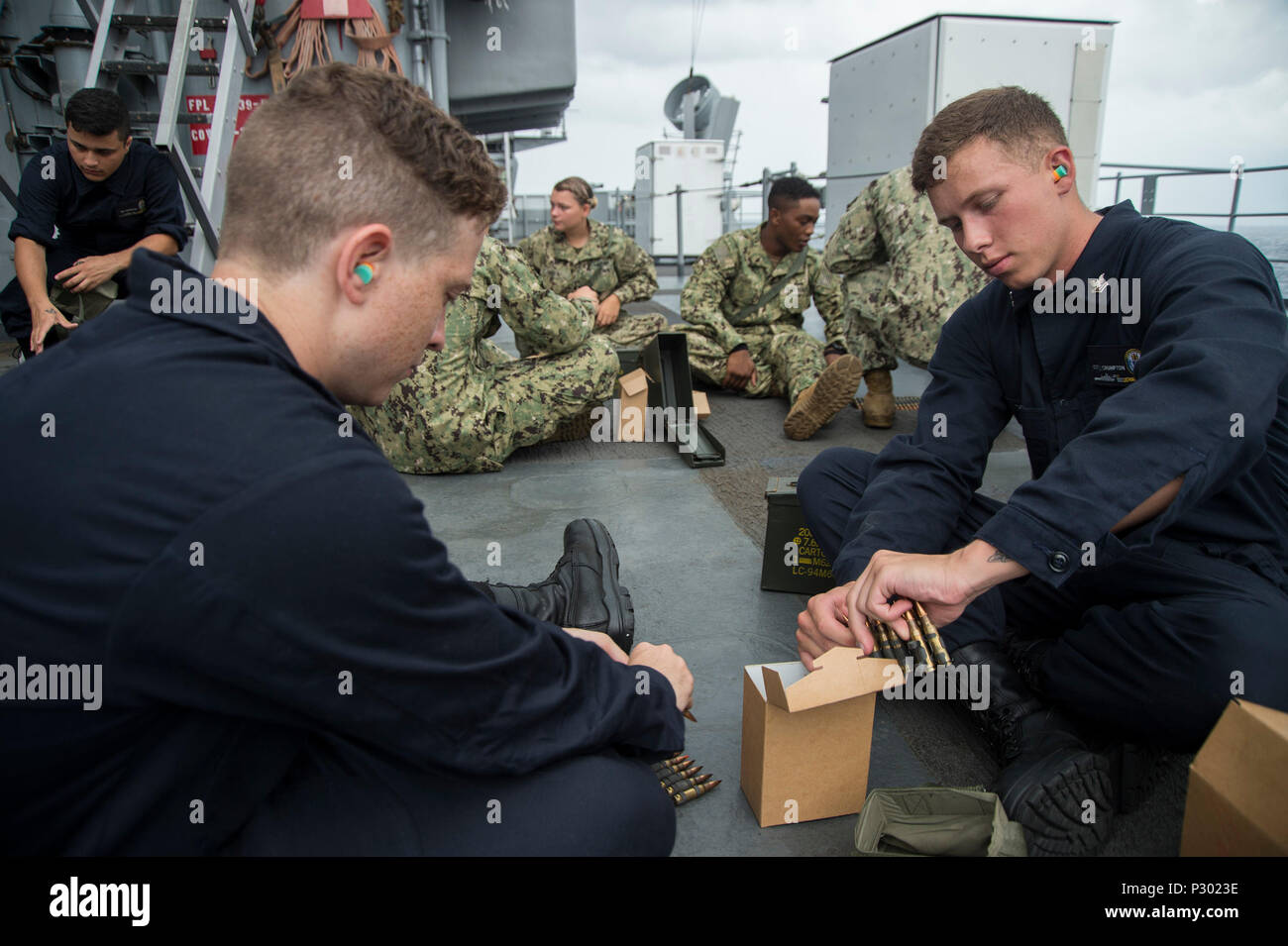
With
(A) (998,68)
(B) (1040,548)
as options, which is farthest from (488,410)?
(A) (998,68)

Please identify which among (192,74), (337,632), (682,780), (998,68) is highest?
(998,68)

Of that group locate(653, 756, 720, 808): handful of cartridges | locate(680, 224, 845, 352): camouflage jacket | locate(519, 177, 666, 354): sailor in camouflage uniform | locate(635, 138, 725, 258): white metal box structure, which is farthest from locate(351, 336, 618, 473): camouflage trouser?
locate(635, 138, 725, 258): white metal box structure

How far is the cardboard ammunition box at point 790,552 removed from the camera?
2.13m

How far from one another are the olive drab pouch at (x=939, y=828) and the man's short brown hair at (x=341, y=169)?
1.03 meters

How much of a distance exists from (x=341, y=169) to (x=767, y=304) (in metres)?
4.02

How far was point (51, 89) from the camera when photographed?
18.1 ft

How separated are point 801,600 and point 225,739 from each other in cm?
158

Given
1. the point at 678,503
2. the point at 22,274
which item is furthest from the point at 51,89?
the point at 678,503

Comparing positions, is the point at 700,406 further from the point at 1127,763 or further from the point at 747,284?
the point at 1127,763

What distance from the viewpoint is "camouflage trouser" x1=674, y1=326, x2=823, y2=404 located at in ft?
14.5

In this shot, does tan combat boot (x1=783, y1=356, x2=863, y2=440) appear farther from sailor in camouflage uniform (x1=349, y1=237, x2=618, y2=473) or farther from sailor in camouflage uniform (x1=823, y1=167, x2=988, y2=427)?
sailor in camouflage uniform (x1=349, y1=237, x2=618, y2=473)

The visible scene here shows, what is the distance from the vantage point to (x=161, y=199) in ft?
11.7

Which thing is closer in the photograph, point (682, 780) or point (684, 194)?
point (682, 780)
